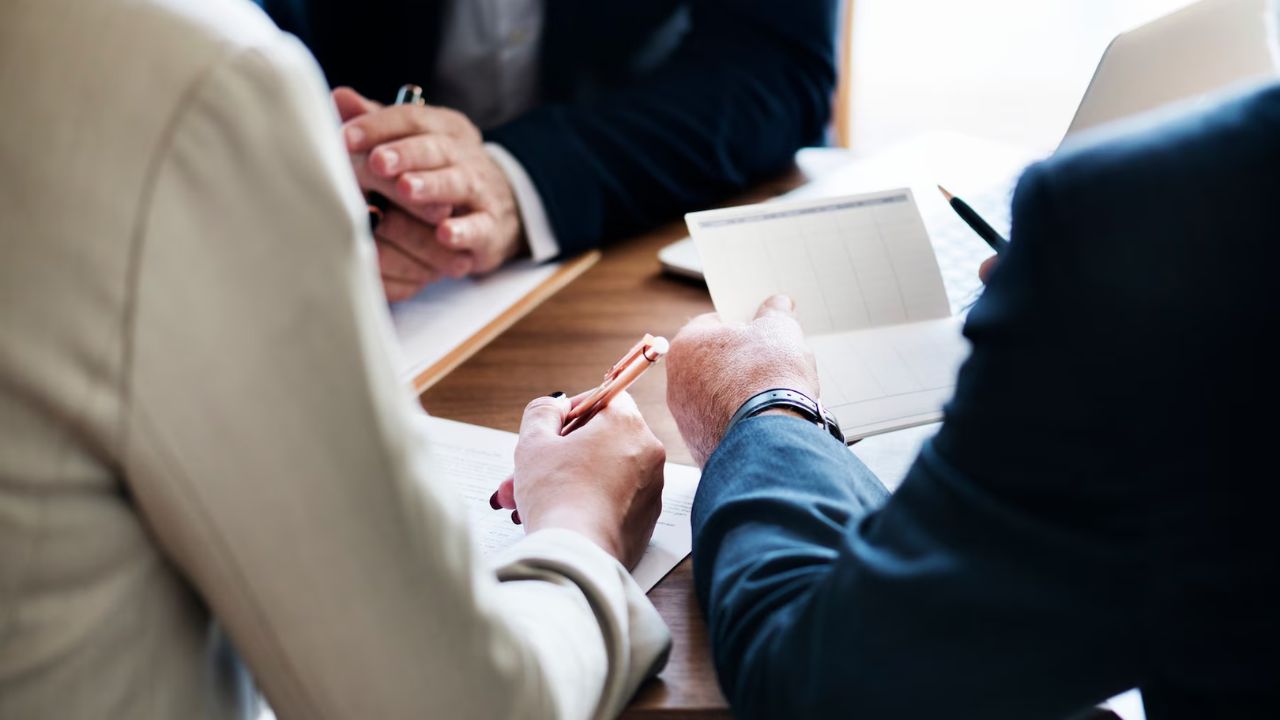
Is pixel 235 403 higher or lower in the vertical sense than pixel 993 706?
higher

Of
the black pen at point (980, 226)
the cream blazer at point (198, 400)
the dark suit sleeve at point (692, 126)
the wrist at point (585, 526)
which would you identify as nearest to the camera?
the cream blazer at point (198, 400)

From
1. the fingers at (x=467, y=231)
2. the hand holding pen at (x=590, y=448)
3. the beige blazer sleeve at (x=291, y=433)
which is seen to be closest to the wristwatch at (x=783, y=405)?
the hand holding pen at (x=590, y=448)

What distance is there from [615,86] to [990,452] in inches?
45.4

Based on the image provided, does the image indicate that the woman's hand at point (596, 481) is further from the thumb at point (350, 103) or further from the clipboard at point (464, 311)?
the thumb at point (350, 103)

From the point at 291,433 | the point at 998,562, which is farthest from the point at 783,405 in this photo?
the point at 291,433

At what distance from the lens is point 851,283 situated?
985 mm

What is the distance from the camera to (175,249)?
382 mm

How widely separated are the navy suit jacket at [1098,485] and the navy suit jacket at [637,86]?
763 millimetres

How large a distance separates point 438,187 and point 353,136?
0.10 meters

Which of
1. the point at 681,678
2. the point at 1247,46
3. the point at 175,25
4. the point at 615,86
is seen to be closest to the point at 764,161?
the point at 615,86

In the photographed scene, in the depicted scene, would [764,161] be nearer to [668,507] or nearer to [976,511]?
[668,507]

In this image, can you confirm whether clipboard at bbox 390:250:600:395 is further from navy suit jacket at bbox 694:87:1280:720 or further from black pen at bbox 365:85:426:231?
navy suit jacket at bbox 694:87:1280:720

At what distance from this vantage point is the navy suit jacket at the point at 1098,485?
43 cm

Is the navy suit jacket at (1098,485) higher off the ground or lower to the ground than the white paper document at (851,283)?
higher
